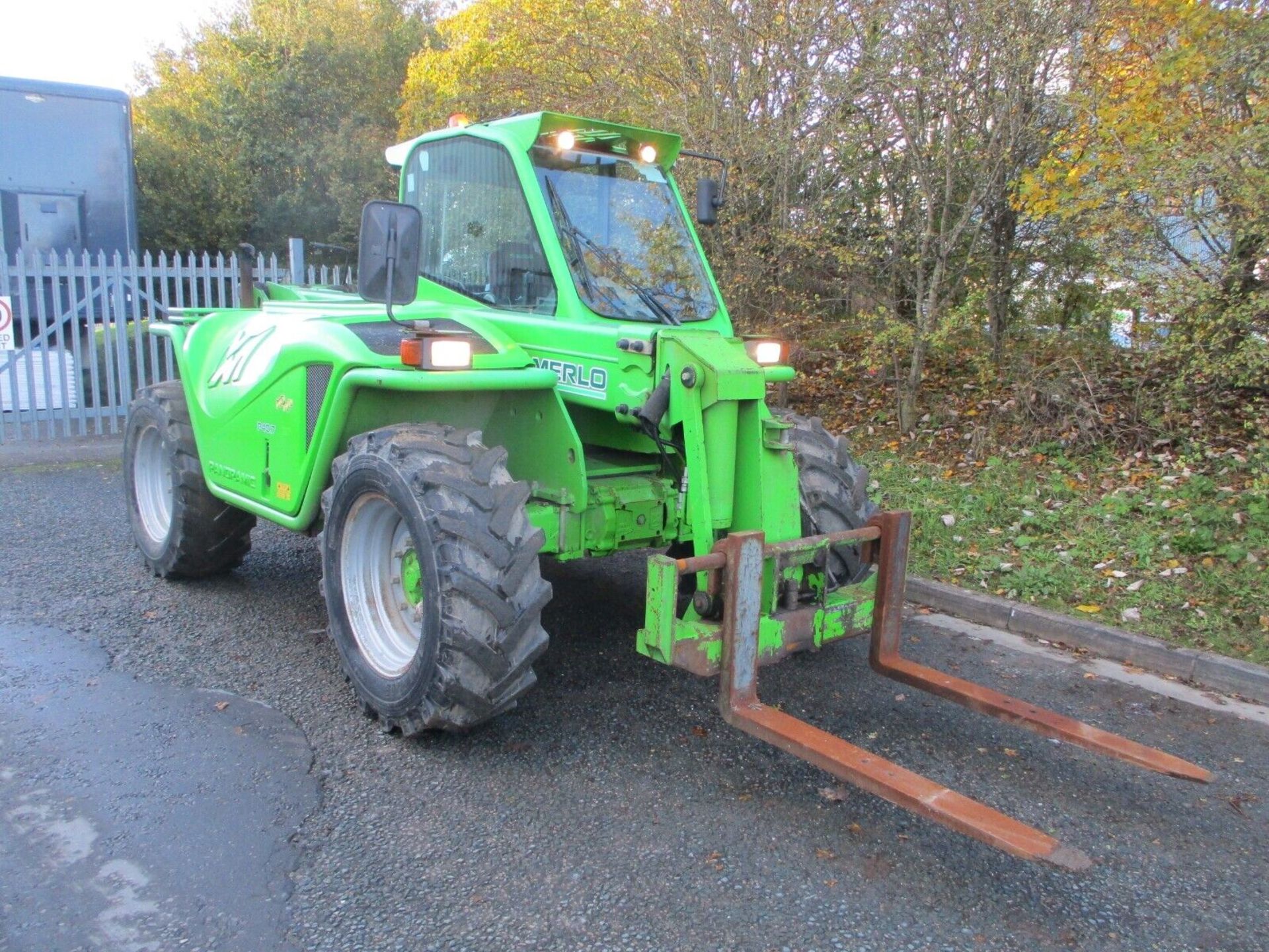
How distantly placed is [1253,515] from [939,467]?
2.35m

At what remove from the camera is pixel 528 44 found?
11.2 meters

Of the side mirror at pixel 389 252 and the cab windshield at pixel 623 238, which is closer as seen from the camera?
the side mirror at pixel 389 252

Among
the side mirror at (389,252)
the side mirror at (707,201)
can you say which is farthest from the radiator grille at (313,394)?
the side mirror at (707,201)

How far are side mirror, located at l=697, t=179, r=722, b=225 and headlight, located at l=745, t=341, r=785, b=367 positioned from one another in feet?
3.05

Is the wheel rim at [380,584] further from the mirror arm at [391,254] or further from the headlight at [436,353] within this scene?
the mirror arm at [391,254]

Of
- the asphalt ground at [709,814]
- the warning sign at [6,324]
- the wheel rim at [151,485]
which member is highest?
the warning sign at [6,324]

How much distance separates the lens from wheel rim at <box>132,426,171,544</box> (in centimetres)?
619

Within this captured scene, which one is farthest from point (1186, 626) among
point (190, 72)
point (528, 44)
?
point (190, 72)

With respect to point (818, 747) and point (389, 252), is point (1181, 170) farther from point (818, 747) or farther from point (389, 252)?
point (389, 252)

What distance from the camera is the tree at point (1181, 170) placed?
6.08 metres

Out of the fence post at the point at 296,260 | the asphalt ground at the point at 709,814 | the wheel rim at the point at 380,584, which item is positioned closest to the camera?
the asphalt ground at the point at 709,814

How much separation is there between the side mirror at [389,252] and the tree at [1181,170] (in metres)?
5.01

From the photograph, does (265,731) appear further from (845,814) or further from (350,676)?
(845,814)

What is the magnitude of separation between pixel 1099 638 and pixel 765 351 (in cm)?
245
